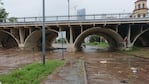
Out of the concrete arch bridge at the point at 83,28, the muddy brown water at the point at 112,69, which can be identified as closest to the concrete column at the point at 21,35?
the concrete arch bridge at the point at 83,28

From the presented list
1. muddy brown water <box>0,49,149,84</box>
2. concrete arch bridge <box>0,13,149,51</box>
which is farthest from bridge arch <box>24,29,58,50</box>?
muddy brown water <box>0,49,149,84</box>

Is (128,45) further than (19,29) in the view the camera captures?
No

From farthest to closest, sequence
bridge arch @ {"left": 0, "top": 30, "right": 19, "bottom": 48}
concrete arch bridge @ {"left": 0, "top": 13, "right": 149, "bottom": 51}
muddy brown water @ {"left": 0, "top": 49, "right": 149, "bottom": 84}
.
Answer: bridge arch @ {"left": 0, "top": 30, "right": 19, "bottom": 48} → concrete arch bridge @ {"left": 0, "top": 13, "right": 149, "bottom": 51} → muddy brown water @ {"left": 0, "top": 49, "right": 149, "bottom": 84}

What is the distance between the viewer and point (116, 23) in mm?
43125

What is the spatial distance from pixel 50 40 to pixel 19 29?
15.8 m

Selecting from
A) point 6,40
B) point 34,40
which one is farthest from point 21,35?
point 6,40

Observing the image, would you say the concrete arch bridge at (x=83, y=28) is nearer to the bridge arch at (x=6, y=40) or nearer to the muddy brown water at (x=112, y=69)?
the bridge arch at (x=6, y=40)

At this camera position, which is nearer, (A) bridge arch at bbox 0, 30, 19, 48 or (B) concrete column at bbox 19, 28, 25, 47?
(B) concrete column at bbox 19, 28, 25, 47

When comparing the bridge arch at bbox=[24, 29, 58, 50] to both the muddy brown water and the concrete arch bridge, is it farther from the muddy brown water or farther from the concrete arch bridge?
the muddy brown water

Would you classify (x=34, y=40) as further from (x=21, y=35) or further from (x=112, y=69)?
(x=112, y=69)

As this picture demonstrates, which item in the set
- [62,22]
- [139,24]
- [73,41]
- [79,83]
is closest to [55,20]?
[62,22]

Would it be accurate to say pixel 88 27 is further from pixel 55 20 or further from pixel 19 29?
pixel 19 29

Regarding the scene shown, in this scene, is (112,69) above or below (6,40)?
above

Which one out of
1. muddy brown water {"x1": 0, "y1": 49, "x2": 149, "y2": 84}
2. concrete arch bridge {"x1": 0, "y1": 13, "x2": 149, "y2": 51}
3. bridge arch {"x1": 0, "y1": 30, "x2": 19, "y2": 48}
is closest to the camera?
muddy brown water {"x1": 0, "y1": 49, "x2": 149, "y2": 84}
